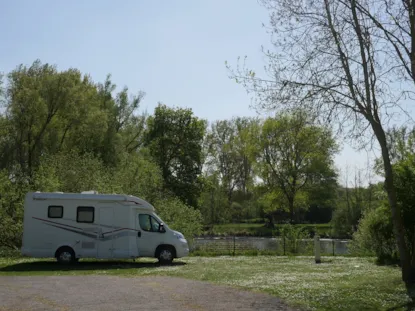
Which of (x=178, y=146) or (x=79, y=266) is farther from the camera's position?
(x=178, y=146)

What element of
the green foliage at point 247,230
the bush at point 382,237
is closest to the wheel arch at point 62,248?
the bush at point 382,237

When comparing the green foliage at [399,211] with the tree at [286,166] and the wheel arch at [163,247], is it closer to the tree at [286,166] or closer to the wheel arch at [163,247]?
the wheel arch at [163,247]

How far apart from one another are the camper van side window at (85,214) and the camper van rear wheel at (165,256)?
3106mm

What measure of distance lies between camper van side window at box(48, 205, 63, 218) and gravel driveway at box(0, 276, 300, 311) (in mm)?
5489

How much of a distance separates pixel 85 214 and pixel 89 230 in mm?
671

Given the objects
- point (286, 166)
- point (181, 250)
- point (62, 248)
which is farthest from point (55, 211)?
point (286, 166)

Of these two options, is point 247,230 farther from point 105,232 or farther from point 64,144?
point 105,232

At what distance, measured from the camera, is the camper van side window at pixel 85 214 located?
2061 cm

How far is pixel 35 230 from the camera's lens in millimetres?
20344

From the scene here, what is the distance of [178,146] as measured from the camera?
5588cm

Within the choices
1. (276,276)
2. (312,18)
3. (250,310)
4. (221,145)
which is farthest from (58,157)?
(221,145)

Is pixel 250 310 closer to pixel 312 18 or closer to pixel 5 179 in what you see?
pixel 312 18

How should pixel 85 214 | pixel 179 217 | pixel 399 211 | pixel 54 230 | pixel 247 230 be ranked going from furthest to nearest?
pixel 247 230 → pixel 179 217 → pixel 85 214 → pixel 54 230 → pixel 399 211

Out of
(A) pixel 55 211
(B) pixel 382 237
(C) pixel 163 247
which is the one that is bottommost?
(C) pixel 163 247
